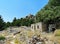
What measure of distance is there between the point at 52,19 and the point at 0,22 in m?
34.5

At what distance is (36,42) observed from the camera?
80.7 ft

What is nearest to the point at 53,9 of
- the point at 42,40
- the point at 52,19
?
the point at 52,19

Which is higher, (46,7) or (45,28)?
(46,7)

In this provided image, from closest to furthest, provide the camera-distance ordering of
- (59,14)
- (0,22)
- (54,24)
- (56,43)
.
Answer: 1. (56,43)
2. (59,14)
3. (54,24)
4. (0,22)

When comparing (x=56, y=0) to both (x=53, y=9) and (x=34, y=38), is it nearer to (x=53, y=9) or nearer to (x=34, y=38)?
Result: (x=53, y=9)

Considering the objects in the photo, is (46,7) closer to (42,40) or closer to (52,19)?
(52,19)

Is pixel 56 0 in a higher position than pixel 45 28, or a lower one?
higher

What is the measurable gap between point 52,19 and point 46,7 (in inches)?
245

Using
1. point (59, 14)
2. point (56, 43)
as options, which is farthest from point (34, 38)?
point (59, 14)

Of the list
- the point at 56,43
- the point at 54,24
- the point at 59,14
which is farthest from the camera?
the point at 54,24

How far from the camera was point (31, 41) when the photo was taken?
25078 millimetres

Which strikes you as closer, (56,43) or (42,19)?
(56,43)

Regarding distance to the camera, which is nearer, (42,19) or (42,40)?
(42,40)

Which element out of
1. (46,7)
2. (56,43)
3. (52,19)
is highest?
(46,7)
